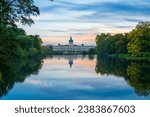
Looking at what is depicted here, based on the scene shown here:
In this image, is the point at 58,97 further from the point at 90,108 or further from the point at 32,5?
the point at 90,108

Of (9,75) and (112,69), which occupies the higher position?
(9,75)

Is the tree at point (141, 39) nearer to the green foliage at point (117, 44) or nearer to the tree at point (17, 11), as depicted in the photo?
the green foliage at point (117, 44)

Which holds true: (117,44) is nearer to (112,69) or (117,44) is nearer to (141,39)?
(141,39)

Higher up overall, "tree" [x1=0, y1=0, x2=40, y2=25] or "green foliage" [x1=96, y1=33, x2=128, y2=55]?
"tree" [x1=0, y1=0, x2=40, y2=25]

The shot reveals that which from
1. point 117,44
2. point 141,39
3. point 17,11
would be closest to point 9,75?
point 17,11

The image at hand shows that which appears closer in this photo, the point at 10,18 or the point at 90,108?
the point at 90,108

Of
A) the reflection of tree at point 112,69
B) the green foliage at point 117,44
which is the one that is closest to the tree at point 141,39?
the reflection of tree at point 112,69

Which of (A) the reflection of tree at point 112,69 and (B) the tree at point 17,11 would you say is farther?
(A) the reflection of tree at point 112,69

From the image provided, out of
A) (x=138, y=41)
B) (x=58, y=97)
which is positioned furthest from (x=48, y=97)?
(x=138, y=41)

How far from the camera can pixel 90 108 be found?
9.33m

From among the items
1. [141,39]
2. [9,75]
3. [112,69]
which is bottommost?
[112,69]

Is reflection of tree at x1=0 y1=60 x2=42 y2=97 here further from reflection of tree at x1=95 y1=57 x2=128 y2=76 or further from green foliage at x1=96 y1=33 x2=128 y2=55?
green foliage at x1=96 y1=33 x2=128 y2=55

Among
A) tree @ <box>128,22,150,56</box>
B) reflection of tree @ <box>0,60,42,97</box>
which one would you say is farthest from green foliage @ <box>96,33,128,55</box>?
reflection of tree @ <box>0,60,42,97</box>

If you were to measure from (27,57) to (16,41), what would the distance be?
5684 centimetres
